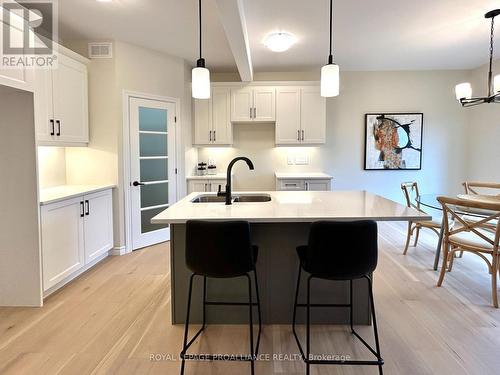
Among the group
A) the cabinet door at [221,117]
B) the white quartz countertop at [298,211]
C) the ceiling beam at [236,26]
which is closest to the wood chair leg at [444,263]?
the white quartz countertop at [298,211]

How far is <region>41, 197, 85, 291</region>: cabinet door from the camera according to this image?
110 inches

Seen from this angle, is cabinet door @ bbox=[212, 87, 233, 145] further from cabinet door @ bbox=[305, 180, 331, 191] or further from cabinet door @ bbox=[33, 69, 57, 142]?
cabinet door @ bbox=[33, 69, 57, 142]

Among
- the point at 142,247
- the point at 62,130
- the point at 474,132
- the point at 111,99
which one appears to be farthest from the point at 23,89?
the point at 474,132

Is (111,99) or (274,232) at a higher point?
(111,99)

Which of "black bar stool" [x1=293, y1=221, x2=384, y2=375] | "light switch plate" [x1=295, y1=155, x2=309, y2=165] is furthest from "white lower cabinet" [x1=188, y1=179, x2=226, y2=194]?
"black bar stool" [x1=293, y1=221, x2=384, y2=375]

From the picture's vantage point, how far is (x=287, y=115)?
16.3 feet

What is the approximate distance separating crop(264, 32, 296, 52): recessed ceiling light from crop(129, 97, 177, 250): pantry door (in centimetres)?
162

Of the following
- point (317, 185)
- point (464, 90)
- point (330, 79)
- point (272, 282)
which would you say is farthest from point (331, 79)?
point (317, 185)

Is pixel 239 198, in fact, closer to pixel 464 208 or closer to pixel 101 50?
pixel 464 208

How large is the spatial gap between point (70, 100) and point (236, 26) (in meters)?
2.04

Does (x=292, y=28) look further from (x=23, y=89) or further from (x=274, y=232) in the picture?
(x=23, y=89)

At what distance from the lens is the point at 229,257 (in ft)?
6.01

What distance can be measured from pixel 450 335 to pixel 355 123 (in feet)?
12.5

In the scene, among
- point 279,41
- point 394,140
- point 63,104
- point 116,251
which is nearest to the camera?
point 63,104
